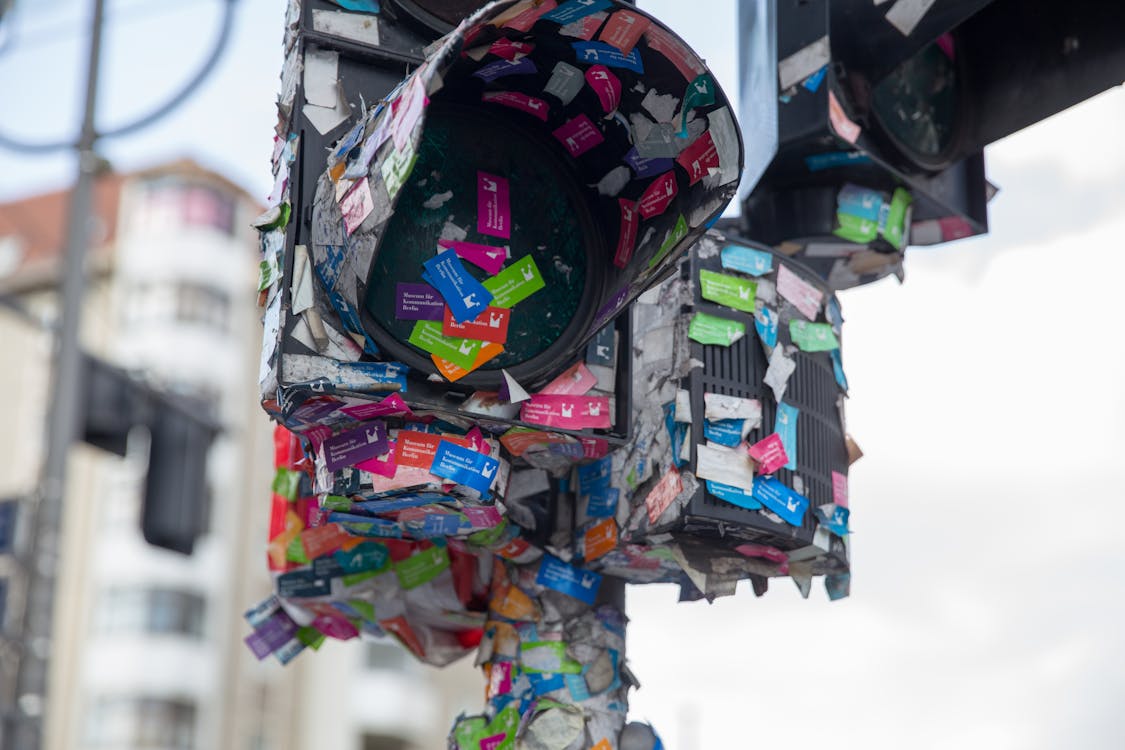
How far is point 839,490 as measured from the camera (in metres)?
5.63

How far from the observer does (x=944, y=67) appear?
677 cm

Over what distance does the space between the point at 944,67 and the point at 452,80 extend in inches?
A: 104

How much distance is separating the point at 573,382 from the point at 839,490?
1.15 metres

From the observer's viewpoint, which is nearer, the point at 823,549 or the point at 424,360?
the point at 424,360

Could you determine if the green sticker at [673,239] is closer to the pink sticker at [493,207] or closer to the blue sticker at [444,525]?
the pink sticker at [493,207]

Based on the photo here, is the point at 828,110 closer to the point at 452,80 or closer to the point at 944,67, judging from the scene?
the point at 944,67

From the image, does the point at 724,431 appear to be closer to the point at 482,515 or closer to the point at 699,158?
the point at 482,515

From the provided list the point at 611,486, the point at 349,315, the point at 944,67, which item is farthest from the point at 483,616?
the point at 944,67

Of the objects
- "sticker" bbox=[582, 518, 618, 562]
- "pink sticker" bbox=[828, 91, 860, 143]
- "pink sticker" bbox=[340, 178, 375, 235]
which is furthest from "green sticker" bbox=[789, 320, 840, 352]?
"pink sticker" bbox=[340, 178, 375, 235]

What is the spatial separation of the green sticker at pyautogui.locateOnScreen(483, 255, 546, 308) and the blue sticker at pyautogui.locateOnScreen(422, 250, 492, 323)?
0.13 ft

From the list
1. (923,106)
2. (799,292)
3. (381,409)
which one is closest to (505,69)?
(381,409)

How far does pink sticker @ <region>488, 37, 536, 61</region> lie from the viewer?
15.2 ft

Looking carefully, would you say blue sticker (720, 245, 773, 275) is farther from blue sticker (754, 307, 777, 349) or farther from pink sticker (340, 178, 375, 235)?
pink sticker (340, 178, 375, 235)

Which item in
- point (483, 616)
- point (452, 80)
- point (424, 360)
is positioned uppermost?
point (452, 80)
